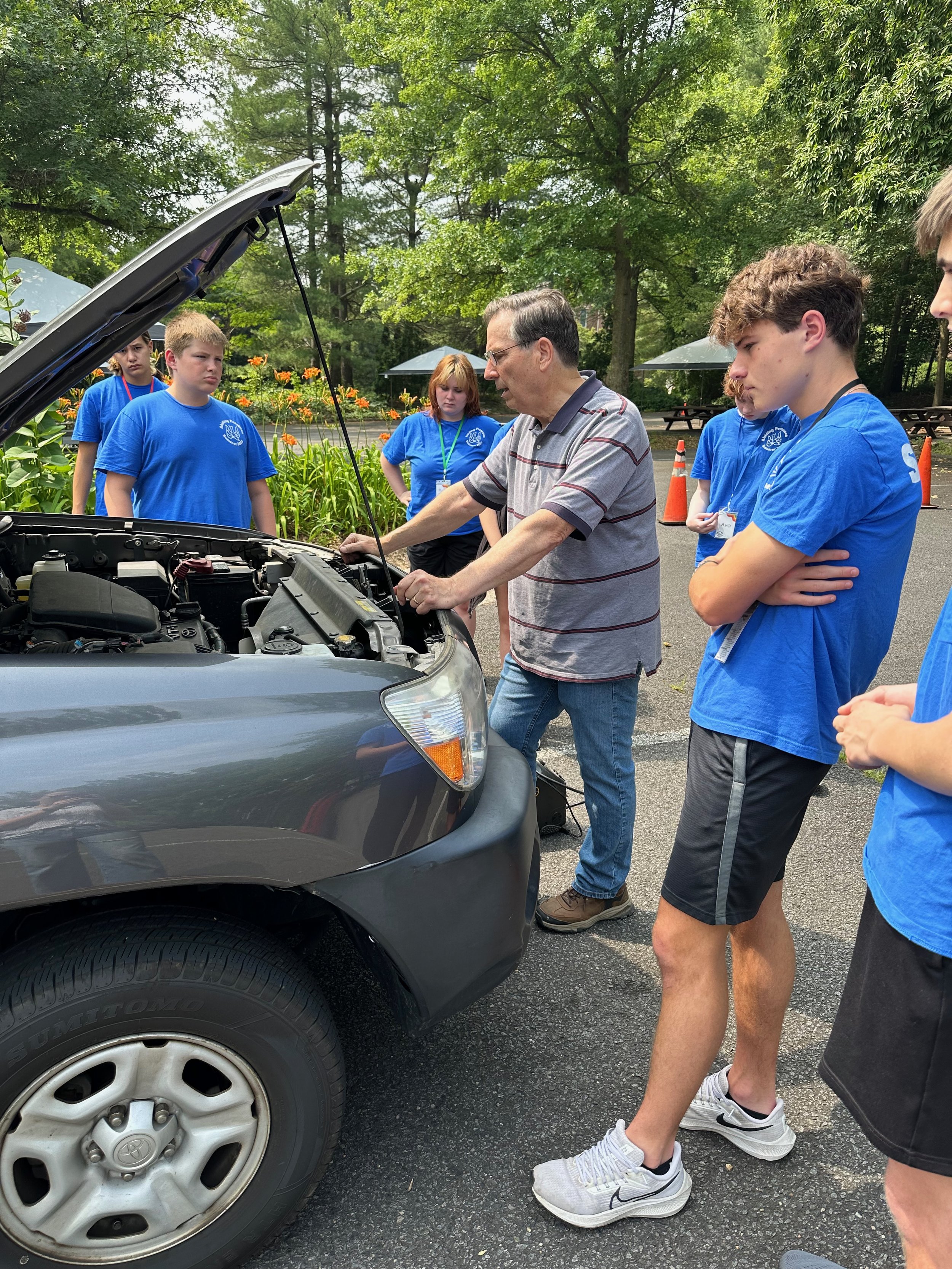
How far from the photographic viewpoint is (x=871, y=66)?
1384cm

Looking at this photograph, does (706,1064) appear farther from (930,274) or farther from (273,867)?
(930,274)

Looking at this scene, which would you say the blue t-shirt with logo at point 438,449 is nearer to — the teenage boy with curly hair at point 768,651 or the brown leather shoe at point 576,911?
the brown leather shoe at point 576,911

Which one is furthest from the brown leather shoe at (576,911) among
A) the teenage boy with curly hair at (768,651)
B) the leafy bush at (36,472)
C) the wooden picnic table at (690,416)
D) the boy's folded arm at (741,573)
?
the wooden picnic table at (690,416)

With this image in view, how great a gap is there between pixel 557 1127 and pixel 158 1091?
1.03 m

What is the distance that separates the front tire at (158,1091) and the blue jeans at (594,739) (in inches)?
53.7

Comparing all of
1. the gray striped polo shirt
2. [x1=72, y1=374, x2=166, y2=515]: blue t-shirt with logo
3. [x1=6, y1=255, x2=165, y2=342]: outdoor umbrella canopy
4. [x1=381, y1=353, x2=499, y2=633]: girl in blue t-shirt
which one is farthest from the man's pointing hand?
[x1=6, y1=255, x2=165, y2=342]: outdoor umbrella canopy

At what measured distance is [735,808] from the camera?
1.79m

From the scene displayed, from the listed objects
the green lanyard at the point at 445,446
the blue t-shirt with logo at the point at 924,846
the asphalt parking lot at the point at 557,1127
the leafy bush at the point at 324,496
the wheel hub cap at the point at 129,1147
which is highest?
the green lanyard at the point at 445,446

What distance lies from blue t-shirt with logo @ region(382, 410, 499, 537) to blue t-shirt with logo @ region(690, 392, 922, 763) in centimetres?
351

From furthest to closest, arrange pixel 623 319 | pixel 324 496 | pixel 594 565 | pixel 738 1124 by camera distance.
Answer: pixel 623 319
pixel 324 496
pixel 594 565
pixel 738 1124

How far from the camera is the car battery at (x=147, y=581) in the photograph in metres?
2.78

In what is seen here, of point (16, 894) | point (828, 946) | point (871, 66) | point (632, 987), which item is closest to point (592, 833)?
point (632, 987)

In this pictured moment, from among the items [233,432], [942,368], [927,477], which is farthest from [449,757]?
[942,368]

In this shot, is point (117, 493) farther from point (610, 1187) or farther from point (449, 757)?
point (610, 1187)
